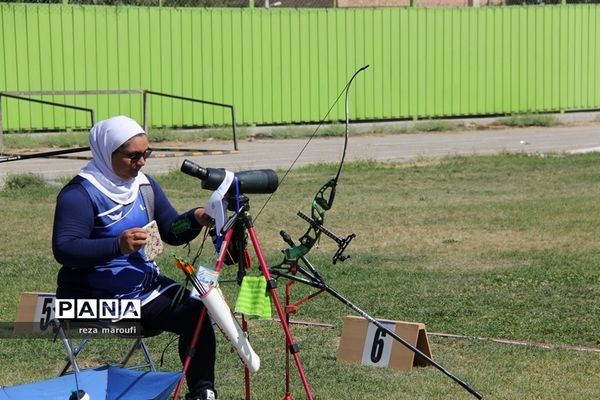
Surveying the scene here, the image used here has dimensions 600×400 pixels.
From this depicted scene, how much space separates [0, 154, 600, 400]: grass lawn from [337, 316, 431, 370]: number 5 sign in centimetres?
8

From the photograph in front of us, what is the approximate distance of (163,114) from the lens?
82.6 ft

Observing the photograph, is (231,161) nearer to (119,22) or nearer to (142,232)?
(119,22)

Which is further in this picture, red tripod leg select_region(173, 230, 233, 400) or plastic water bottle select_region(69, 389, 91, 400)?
red tripod leg select_region(173, 230, 233, 400)

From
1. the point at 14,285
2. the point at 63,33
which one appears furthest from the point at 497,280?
the point at 63,33

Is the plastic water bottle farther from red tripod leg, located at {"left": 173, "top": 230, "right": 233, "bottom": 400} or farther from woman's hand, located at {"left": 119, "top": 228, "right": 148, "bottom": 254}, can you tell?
woman's hand, located at {"left": 119, "top": 228, "right": 148, "bottom": 254}

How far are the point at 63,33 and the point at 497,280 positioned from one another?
52.0ft

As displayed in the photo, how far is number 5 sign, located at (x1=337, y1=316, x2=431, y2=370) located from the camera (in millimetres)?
7098

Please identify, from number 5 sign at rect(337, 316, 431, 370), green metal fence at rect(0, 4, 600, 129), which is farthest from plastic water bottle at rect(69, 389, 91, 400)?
green metal fence at rect(0, 4, 600, 129)

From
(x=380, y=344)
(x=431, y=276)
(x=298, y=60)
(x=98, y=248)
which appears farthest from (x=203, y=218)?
(x=298, y=60)

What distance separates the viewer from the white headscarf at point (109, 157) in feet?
18.4

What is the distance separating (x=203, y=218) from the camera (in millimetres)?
5773

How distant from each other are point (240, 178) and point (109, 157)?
62 cm

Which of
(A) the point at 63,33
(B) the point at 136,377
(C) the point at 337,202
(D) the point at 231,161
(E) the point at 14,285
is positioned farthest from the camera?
(A) the point at 63,33

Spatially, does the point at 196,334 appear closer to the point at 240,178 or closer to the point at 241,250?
the point at 241,250
